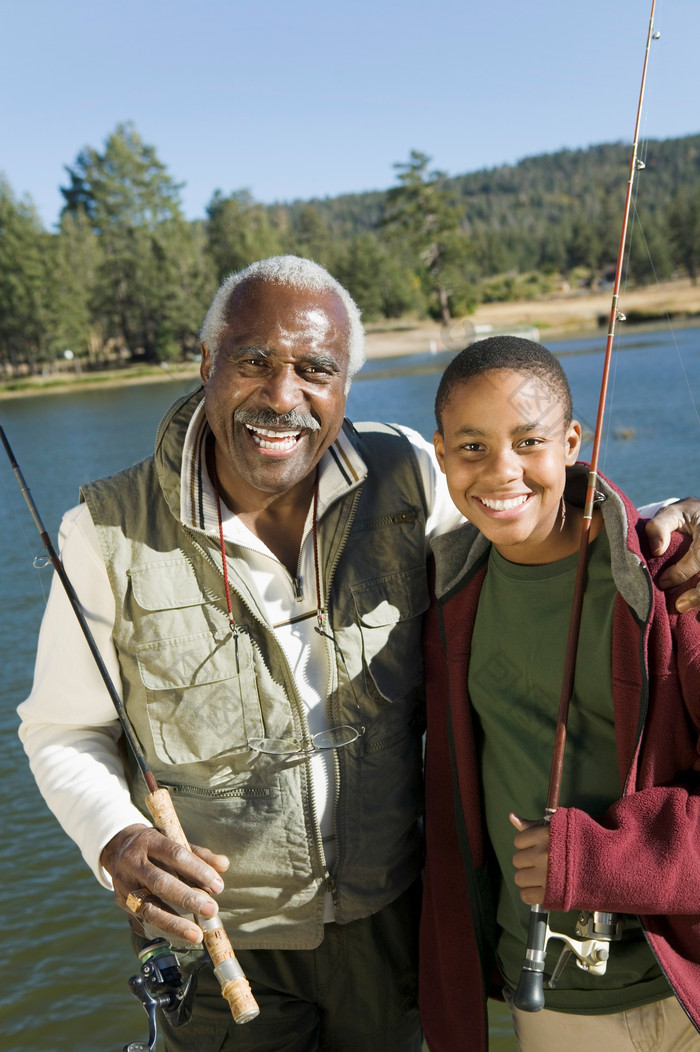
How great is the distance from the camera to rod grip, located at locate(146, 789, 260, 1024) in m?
1.92

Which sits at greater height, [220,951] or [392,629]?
[392,629]

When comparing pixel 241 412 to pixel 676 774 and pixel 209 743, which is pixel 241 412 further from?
pixel 676 774

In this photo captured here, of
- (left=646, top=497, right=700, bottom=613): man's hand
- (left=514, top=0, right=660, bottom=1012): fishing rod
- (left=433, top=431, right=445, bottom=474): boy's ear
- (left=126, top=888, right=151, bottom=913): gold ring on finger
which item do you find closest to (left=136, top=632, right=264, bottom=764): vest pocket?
(left=126, top=888, right=151, bottom=913): gold ring on finger

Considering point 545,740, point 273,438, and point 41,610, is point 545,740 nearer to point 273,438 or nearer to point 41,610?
point 273,438

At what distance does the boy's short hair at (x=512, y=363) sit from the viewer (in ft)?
7.19

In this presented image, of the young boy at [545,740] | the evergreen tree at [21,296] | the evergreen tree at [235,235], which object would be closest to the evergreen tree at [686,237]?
the evergreen tree at [235,235]

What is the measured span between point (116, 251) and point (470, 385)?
70233mm

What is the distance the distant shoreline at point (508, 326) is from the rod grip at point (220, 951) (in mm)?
41367

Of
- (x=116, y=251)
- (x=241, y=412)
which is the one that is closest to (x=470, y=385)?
(x=241, y=412)

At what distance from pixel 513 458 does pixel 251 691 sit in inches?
34.2

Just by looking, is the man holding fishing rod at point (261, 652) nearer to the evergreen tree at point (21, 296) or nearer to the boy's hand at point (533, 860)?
the boy's hand at point (533, 860)

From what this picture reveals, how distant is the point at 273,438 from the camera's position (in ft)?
7.84

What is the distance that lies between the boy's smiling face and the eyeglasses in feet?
2.17

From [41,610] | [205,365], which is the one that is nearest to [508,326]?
[41,610]
